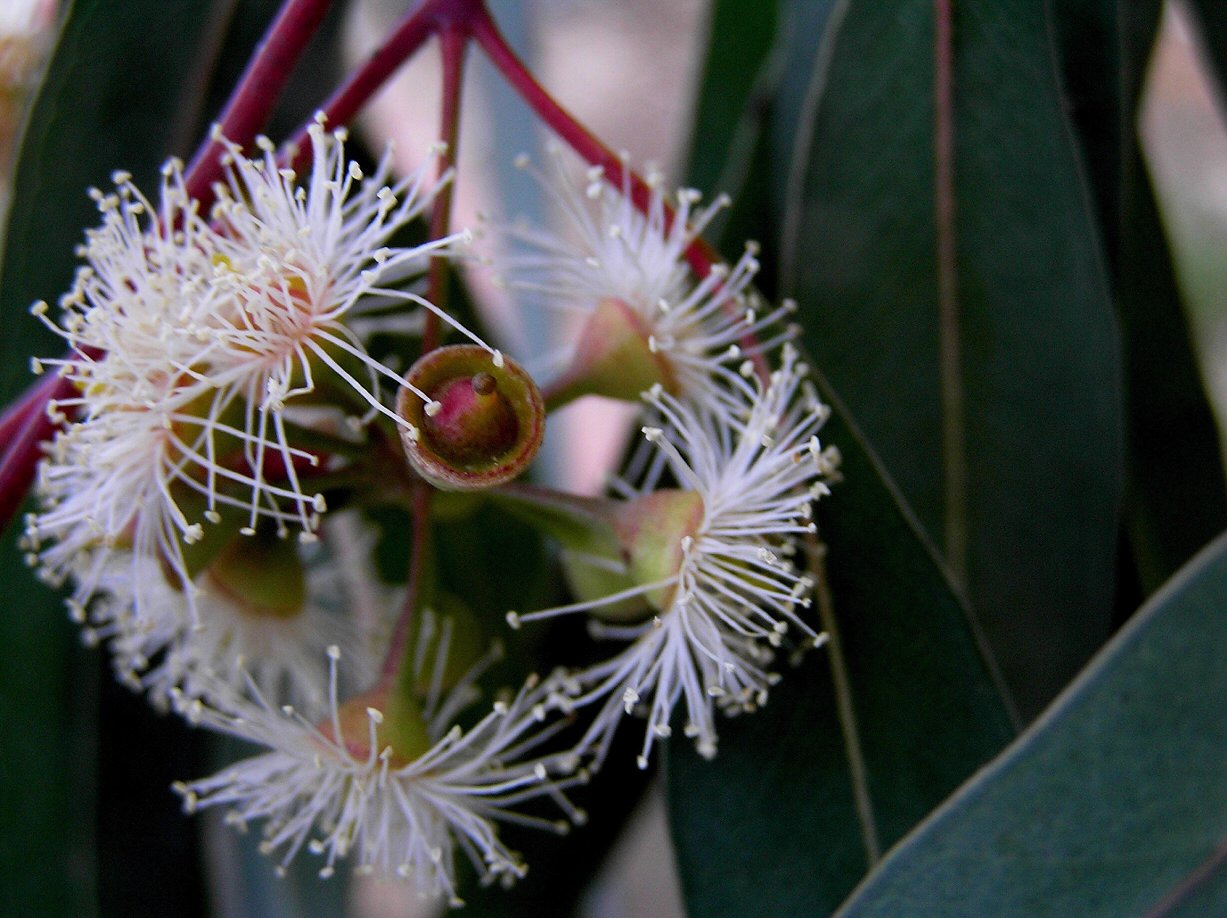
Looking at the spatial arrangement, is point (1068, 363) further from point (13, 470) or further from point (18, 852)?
point (18, 852)

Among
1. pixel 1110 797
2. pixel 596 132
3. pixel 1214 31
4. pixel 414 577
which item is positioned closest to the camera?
pixel 1110 797

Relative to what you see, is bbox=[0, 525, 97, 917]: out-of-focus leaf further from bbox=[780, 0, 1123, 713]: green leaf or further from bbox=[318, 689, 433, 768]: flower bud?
bbox=[780, 0, 1123, 713]: green leaf

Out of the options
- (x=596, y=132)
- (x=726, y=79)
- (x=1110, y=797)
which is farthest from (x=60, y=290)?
(x=596, y=132)

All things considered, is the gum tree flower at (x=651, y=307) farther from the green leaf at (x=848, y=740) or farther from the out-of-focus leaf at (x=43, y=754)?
the out-of-focus leaf at (x=43, y=754)

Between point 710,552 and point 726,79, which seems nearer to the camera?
point 710,552

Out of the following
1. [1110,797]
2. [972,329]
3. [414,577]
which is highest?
[414,577]

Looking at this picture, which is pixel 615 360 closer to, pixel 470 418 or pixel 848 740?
pixel 470 418

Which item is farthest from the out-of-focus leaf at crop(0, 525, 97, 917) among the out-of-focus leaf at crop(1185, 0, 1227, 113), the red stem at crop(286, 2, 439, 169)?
the out-of-focus leaf at crop(1185, 0, 1227, 113)
